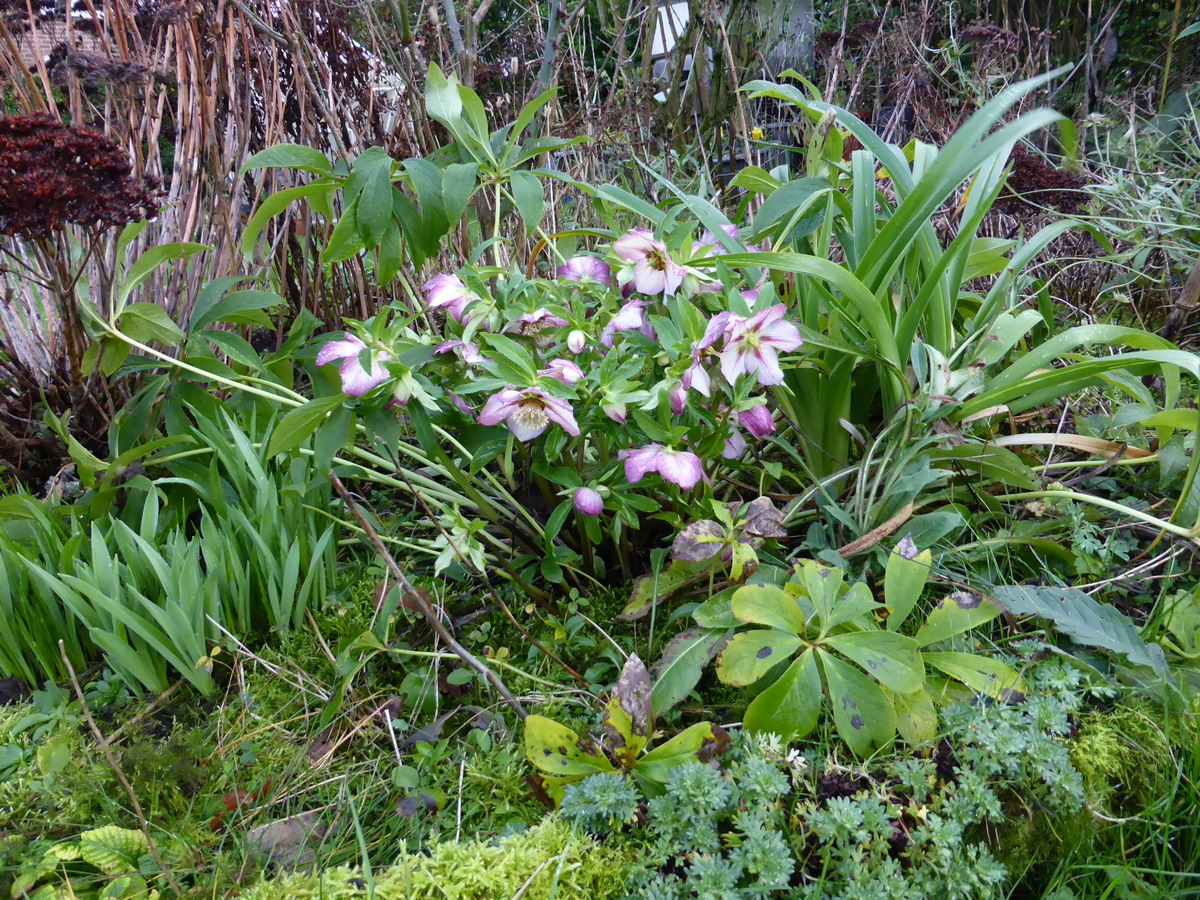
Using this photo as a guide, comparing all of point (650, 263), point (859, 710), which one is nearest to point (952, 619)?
point (859, 710)

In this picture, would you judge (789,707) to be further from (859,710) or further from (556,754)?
(556,754)

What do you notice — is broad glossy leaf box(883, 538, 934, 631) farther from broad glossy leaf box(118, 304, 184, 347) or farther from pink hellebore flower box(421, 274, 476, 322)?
broad glossy leaf box(118, 304, 184, 347)

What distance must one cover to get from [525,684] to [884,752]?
55cm

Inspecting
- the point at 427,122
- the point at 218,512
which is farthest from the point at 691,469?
the point at 427,122

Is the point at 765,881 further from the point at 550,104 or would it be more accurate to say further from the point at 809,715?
the point at 550,104

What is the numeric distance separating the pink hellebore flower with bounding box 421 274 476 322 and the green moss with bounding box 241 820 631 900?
0.79 meters

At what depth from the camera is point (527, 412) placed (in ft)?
3.46

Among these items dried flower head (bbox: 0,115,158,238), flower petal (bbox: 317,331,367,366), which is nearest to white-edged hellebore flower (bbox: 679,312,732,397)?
flower petal (bbox: 317,331,367,366)

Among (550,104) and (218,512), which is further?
(550,104)

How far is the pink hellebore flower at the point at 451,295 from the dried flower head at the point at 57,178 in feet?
A: 2.08

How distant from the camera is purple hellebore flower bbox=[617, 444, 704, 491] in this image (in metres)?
1.04

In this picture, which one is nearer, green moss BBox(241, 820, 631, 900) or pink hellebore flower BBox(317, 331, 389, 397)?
green moss BBox(241, 820, 631, 900)

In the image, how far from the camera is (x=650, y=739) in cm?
95

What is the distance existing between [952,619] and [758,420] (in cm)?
38
